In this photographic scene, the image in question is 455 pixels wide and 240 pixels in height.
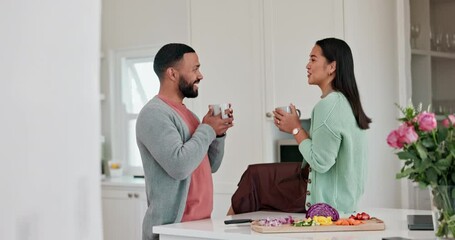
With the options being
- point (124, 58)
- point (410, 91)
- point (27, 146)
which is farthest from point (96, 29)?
point (124, 58)

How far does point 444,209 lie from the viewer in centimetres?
158

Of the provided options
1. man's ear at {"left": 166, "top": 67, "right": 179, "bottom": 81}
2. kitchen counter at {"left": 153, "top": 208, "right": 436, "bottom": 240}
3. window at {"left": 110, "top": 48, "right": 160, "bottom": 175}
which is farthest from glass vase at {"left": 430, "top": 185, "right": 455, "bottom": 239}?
window at {"left": 110, "top": 48, "right": 160, "bottom": 175}

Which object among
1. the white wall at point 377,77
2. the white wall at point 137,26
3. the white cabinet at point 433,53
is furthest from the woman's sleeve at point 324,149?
the white wall at point 137,26

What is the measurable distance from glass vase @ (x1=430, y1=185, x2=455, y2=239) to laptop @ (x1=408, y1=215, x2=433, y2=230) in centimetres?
51

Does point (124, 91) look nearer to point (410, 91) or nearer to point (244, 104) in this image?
point (244, 104)

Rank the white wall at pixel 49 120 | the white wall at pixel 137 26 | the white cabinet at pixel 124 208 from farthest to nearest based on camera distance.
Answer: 1. the white wall at pixel 137 26
2. the white cabinet at pixel 124 208
3. the white wall at pixel 49 120

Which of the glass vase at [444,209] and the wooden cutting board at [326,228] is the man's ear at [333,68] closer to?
the wooden cutting board at [326,228]

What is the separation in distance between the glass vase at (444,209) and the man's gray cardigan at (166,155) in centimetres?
88

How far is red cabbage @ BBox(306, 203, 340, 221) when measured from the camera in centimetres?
214

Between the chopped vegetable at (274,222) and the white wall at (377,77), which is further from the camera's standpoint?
the white wall at (377,77)

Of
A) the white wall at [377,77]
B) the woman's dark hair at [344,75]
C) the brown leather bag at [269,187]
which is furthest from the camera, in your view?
the white wall at [377,77]

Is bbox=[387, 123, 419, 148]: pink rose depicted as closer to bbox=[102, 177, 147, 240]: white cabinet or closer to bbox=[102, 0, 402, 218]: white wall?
bbox=[102, 0, 402, 218]: white wall

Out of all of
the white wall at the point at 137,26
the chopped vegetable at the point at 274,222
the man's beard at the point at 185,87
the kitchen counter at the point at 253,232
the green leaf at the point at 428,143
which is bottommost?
the kitchen counter at the point at 253,232

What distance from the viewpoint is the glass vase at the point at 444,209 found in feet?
5.12
